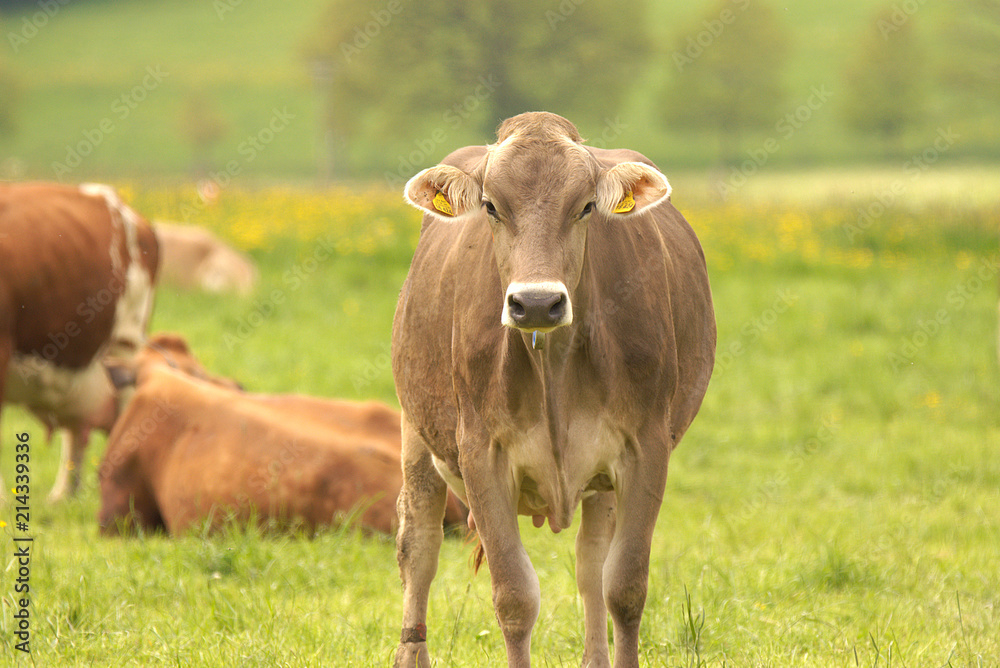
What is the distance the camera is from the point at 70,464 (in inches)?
261

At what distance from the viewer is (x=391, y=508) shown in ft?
18.5

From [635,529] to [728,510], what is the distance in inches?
130

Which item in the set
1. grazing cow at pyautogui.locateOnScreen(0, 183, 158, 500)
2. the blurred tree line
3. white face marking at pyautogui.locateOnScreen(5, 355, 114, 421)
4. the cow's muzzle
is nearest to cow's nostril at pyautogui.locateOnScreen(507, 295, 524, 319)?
the cow's muzzle

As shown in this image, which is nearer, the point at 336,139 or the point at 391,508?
the point at 391,508

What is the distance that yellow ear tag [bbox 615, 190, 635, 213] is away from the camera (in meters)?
3.06

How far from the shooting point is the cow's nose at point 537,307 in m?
2.64

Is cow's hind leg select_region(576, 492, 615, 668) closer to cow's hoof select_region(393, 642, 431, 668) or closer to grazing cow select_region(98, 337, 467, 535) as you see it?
cow's hoof select_region(393, 642, 431, 668)

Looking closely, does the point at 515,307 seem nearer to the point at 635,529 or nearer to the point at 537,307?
the point at 537,307

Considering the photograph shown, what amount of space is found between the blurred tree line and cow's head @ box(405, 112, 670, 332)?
3.79m

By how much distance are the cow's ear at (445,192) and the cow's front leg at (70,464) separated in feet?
14.2

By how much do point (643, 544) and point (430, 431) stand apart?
0.85m

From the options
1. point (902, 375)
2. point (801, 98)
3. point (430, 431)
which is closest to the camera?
point (430, 431)

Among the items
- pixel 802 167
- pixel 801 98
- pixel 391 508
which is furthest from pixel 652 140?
pixel 391 508

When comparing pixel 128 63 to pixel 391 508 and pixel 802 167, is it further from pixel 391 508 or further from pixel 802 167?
pixel 391 508
